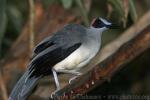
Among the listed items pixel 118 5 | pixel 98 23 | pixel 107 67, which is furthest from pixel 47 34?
pixel 107 67

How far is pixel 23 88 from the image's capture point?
347 centimetres

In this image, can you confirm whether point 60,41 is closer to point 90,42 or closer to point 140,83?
point 90,42

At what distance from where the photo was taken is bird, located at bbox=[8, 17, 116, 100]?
11.3ft

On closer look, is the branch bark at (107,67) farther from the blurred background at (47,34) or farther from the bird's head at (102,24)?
the blurred background at (47,34)

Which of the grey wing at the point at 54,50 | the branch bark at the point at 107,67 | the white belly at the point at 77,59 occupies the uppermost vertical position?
the grey wing at the point at 54,50

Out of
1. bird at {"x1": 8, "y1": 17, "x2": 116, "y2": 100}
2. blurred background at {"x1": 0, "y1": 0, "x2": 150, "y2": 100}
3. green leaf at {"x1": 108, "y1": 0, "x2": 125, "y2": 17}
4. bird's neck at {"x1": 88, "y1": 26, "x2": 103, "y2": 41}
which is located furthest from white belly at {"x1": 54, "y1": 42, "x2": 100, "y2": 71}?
blurred background at {"x1": 0, "y1": 0, "x2": 150, "y2": 100}

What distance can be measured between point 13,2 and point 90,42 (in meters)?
2.93

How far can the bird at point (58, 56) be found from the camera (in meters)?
3.43

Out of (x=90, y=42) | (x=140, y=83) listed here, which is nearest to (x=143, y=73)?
(x=140, y=83)

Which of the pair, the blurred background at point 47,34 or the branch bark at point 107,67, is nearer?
the branch bark at point 107,67

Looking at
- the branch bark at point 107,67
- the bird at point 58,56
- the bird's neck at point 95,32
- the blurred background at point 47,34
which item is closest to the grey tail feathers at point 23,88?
the bird at point 58,56

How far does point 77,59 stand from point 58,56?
0.12 m

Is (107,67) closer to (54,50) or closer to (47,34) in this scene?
(54,50)

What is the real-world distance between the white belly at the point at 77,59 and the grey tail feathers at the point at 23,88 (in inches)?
7.1
